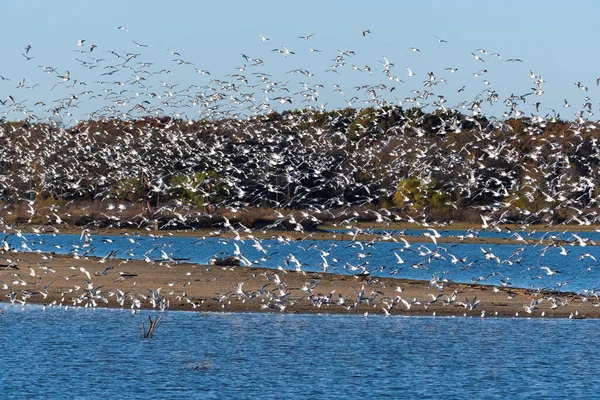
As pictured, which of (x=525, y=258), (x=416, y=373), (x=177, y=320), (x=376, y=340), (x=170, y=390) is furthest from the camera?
(x=525, y=258)

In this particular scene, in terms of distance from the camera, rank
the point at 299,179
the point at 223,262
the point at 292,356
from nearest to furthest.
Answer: the point at 292,356, the point at 223,262, the point at 299,179

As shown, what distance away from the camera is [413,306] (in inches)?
1529

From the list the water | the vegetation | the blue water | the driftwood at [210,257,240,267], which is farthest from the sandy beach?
the vegetation

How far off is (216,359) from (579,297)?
16.5m

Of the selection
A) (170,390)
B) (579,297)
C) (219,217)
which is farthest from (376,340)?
(219,217)

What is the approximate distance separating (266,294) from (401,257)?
3290cm

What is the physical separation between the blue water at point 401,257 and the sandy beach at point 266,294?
1.25 m

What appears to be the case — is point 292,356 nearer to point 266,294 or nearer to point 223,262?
point 266,294

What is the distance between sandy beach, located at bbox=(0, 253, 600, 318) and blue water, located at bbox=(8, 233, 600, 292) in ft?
4.11

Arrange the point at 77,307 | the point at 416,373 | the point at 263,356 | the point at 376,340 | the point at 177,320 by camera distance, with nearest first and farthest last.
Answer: the point at 416,373
the point at 263,356
the point at 376,340
the point at 177,320
the point at 77,307

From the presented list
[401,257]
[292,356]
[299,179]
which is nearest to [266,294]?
[292,356]

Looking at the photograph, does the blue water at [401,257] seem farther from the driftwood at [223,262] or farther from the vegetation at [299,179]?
the vegetation at [299,179]

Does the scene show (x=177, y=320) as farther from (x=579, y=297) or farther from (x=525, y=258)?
(x=525, y=258)

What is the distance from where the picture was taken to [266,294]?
40.2 meters
